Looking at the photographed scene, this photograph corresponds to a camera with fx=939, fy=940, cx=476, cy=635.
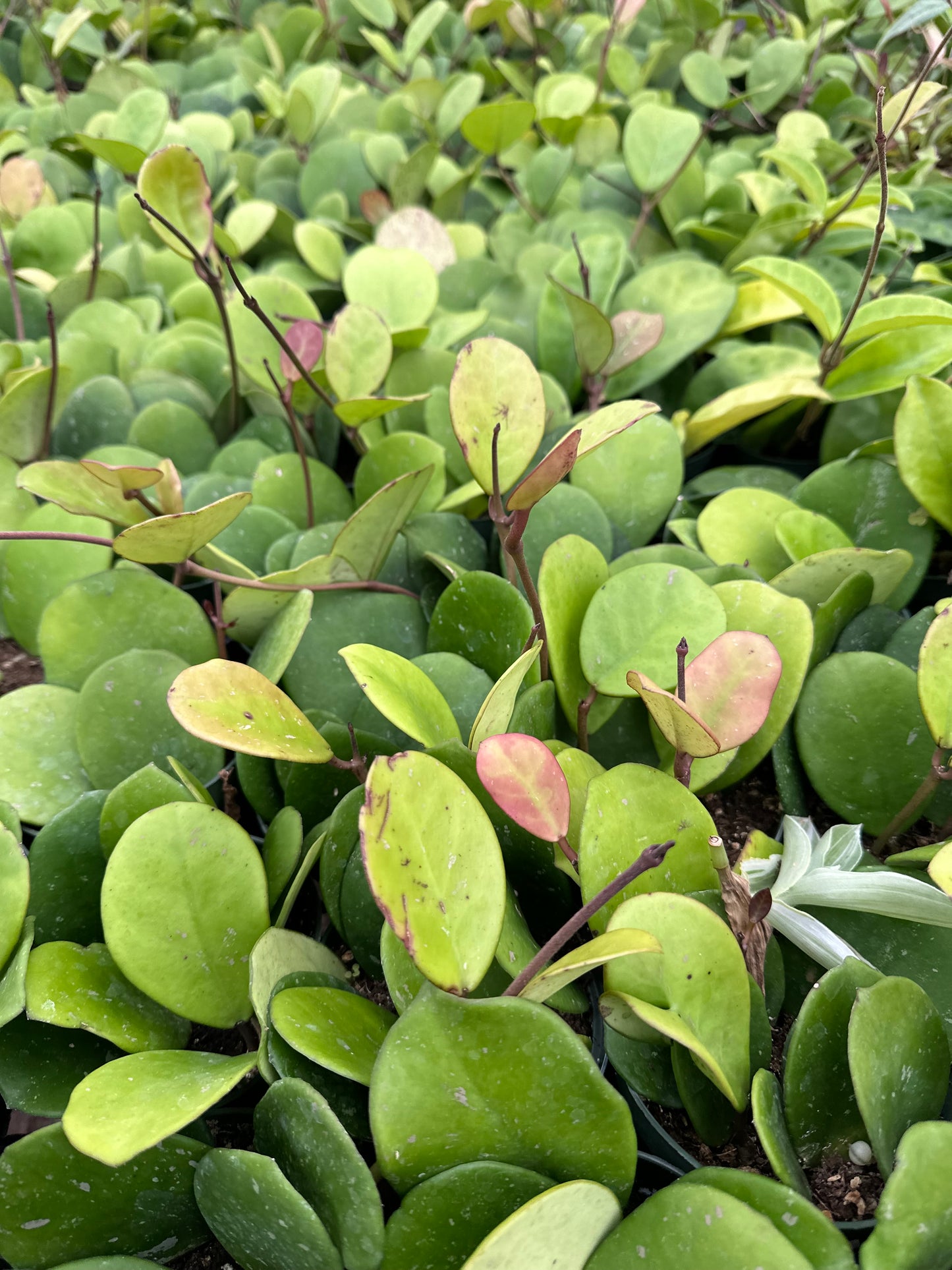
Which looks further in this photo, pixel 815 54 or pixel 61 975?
pixel 815 54

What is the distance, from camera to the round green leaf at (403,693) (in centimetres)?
50

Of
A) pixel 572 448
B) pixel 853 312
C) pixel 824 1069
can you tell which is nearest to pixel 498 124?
pixel 853 312

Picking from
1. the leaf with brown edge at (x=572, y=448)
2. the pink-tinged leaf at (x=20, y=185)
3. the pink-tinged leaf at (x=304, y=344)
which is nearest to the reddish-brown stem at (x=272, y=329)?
the pink-tinged leaf at (x=304, y=344)

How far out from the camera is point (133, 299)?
1.14m

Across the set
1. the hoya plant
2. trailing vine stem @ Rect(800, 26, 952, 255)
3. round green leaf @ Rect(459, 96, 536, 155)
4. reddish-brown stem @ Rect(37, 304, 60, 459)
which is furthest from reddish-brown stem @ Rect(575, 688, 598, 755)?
round green leaf @ Rect(459, 96, 536, 155)

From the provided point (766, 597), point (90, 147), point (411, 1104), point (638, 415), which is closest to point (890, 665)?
point (766, 597)

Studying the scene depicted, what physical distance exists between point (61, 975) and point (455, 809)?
0.25 meters

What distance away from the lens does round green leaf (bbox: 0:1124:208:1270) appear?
0.44 metres

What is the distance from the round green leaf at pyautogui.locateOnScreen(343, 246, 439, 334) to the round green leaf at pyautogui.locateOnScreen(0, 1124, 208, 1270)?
29.8 inches

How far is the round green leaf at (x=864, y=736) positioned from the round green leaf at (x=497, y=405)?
9.3 inches

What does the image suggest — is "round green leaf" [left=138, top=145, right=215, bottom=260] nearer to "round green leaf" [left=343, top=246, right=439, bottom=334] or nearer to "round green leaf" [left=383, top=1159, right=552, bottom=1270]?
"round green leaf" [left=343, top=246, right=439, bottom=334]

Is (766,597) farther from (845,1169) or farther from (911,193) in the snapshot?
(911,193)

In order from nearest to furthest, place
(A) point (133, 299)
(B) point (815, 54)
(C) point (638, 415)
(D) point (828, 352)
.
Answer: (C) point (638, 415) < (D) point (828, 352) < (A) point (133, 299) < (B) point (815, 54)

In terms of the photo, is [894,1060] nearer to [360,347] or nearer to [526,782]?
[526,782]
